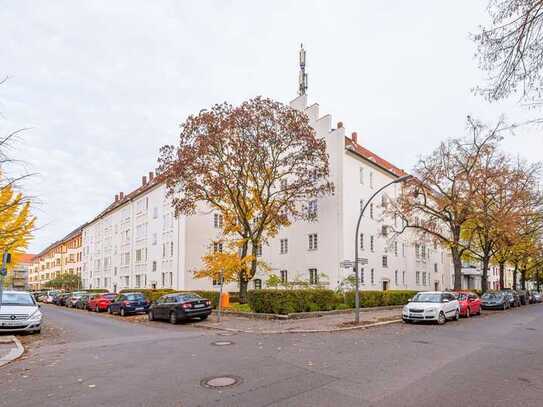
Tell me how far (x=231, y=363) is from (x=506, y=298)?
33.1 meters

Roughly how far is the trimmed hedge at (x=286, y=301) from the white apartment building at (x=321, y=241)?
812cm

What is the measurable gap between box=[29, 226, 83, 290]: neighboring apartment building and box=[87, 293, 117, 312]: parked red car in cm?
5464

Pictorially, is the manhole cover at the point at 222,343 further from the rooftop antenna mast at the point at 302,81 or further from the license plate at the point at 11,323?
the rooftop antenna mast at the point at 302,81

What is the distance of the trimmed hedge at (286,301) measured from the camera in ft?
72.8

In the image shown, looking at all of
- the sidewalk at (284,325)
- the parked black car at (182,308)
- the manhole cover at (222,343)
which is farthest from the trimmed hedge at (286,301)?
the manhole cover at (222,343)

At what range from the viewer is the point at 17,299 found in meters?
18.1

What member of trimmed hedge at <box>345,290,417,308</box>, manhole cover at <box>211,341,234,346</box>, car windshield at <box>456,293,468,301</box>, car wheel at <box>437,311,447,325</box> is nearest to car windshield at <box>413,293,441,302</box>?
car wheel at <box>437,311,447,325</box>

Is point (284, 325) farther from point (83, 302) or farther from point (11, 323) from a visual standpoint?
point (83, 302)

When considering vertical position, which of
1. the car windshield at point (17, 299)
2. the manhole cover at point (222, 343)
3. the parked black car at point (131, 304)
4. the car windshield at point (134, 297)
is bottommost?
the parked black car at point (131, 304)

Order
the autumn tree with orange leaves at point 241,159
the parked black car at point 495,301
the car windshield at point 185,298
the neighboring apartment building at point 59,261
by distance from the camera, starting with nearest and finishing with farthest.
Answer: the car windshield at point 185,298 → the autumn tree with orange leaves at point 241,159 → the parked black car at point 495,301 → the neighboring apartment building at point 59,261

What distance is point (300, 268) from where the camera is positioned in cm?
3919

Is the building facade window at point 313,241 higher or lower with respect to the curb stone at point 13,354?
higher

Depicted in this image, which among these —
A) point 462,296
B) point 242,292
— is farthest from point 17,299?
point 462,296

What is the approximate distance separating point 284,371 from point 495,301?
31.0m
